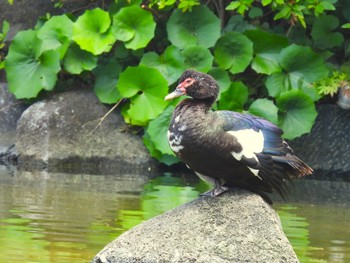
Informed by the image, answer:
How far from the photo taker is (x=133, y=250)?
5383 millimetres

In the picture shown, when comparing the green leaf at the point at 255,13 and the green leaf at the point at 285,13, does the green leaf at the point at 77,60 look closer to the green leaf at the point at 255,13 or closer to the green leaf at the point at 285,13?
the green leaf at the point at 255,13

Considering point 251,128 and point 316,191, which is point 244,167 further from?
point 316,191

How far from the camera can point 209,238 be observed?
5418mm

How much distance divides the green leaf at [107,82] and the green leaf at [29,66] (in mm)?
522

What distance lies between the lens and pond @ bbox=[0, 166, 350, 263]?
6336 millimetres

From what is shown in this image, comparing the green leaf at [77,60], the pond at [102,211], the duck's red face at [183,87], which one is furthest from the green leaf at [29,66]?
the duck's red face at [183,87]

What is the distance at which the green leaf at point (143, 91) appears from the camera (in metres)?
11.0

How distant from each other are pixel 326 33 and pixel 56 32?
3.29 metres

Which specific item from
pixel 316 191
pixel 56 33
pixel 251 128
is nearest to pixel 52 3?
pixel 56 33

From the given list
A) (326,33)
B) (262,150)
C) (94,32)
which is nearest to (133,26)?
(94,32)

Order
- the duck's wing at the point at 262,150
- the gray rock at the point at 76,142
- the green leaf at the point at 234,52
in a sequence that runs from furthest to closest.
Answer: the green leaf at the point at 234,52 → the gray rock at the point at 76,142 → the duck's wing at the point at 262,150

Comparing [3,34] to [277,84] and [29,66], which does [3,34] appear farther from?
[277,84]

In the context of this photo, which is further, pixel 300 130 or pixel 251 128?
pixel 300 130

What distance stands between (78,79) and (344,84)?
3299mm
